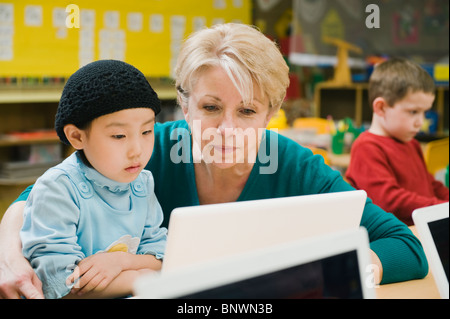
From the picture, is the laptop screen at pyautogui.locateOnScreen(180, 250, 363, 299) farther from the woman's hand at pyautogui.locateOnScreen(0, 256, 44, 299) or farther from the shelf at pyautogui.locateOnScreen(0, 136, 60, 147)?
the shelf at pyautogui.locateOnScreen(0, 136, 60, 147)

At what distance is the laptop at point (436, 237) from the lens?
38.1 inches

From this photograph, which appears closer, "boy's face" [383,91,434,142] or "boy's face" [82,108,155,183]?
"boy's face" [82,108,155,183]

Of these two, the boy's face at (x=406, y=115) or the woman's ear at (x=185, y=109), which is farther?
the boy's face at (x=406, y=115)

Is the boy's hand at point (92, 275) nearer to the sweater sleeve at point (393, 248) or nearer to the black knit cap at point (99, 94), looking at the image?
the black knit cap at point (99, 94)

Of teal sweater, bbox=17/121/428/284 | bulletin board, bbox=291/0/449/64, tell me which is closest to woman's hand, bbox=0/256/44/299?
teal sweater, bbox=17/121/428/284

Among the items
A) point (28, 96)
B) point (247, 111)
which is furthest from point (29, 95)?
point (247, 111)

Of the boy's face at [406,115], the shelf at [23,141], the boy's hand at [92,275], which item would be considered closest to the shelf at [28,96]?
the shelf at [23,141]

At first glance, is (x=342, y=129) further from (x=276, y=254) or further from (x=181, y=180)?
(x=276, y=254)

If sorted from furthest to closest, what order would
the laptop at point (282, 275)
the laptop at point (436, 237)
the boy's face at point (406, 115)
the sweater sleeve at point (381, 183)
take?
the boy's face at point (406, 115)
the sweater sleeve at point (381, 183)
the laptop at point (436, 237)
the laptop at point (282, 275)

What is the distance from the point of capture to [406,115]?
2137 mm

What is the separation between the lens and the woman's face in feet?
4.31

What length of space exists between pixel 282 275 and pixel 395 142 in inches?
64.7

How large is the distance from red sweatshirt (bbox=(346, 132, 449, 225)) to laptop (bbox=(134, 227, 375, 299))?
50.6 inches
